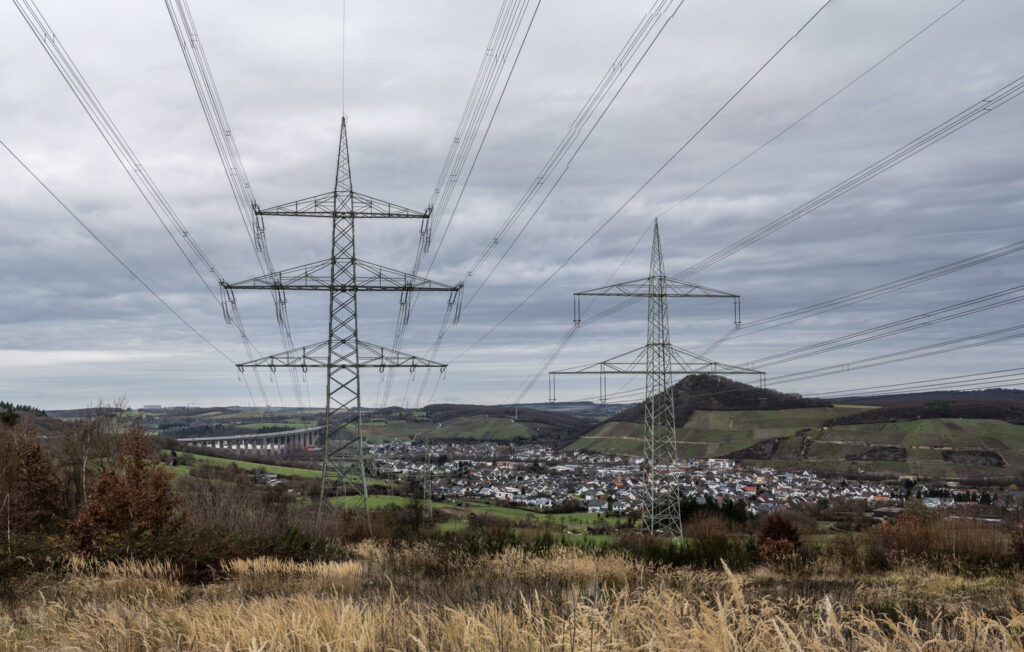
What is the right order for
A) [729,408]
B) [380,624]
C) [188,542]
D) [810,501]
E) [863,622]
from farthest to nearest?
[729,408] → [810,501] → [188,542] → [380,624] → [863,622]

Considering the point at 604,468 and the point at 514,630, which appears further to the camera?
the point at 604,468

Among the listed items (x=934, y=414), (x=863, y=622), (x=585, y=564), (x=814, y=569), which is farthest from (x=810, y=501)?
(x=863, y=622)

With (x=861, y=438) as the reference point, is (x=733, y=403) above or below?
above

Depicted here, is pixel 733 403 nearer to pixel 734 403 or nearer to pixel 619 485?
pixel 734 403

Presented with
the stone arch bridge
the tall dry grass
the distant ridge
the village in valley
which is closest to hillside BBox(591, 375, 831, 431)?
the distant ridge

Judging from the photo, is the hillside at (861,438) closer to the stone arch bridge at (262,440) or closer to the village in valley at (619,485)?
the village in valley at (619,485)

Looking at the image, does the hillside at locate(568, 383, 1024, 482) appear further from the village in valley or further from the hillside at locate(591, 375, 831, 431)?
the village in valley

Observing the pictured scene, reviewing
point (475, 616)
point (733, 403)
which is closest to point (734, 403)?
point (733, 403)

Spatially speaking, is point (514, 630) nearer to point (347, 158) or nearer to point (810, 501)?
point (347, 158)

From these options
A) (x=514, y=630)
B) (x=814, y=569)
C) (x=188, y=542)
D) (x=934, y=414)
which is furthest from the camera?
(x=934, y=414)
